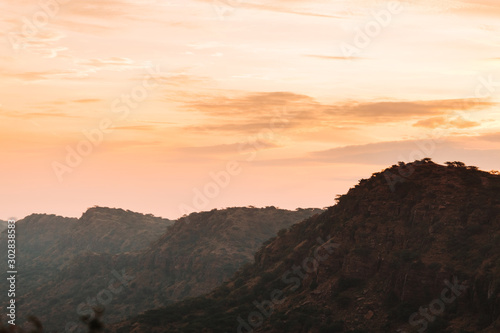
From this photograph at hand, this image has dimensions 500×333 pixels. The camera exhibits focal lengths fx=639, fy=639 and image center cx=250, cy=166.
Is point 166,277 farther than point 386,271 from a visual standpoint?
Yes

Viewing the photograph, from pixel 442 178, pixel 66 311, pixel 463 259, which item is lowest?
pixel 66 311

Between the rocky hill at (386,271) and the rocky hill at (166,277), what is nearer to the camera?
the rocky hill at (386,271)

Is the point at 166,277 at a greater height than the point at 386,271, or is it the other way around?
the point at 386,271

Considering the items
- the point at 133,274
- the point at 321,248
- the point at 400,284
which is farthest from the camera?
the point at 133,274

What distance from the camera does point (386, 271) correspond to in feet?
284

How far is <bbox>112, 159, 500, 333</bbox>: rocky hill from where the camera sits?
76188mm

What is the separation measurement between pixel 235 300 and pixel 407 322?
35.4 meters

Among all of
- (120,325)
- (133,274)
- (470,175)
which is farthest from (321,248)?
(133,274)

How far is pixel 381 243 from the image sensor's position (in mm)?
92438

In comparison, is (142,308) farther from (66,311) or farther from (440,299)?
(440,299)

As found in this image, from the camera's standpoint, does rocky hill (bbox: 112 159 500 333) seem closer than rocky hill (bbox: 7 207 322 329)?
Yes

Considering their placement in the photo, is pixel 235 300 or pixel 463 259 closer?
pixel 463 259

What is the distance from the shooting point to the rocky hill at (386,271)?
76.2m

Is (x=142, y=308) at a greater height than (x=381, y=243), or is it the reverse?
(x=381, y=243)
